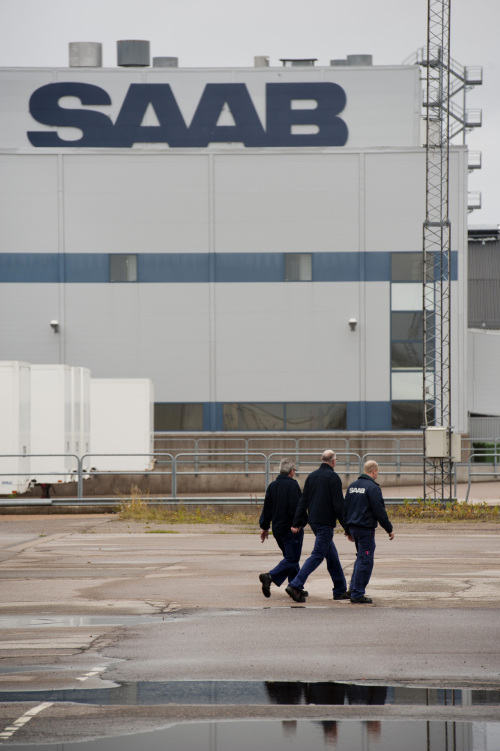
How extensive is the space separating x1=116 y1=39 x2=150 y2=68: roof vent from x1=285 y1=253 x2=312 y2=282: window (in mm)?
13937

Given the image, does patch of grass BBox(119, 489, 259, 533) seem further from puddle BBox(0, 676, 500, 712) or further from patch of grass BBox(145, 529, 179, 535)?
puddle BBox(0, 676, 500, 712)

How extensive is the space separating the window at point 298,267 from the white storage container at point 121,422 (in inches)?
335

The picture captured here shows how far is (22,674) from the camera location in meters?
8.38

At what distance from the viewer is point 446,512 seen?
2484cm

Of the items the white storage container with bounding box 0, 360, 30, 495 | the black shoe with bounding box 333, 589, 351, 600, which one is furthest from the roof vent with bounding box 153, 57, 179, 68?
the black shoe with bounding box 333, 589, 351, 600

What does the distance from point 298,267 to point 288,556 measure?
26.2 meters

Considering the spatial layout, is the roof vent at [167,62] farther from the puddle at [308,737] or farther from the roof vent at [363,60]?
the puddle at [308,737]

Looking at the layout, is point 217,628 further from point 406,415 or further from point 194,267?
point 194,267

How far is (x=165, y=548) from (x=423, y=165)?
76.9ft

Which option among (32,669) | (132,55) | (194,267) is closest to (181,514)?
(194,267)

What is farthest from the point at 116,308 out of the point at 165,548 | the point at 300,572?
the point at 300,572

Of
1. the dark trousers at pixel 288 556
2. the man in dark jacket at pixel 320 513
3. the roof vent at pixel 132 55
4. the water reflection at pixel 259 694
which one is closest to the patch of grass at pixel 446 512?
the dark trousers at pixel 288 556

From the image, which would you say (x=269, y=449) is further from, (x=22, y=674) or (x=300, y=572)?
(x=22, y=674)

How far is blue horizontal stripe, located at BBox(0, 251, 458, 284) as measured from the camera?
37.9 m
